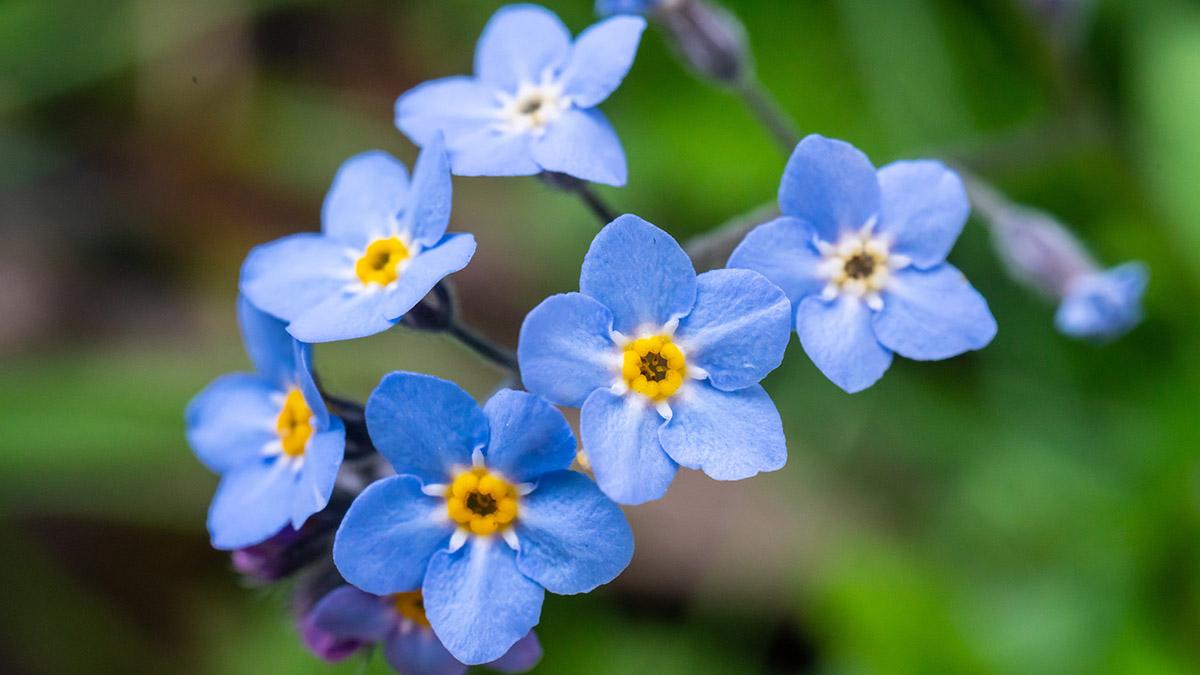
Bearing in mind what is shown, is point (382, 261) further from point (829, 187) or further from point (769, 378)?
point (769, 378)

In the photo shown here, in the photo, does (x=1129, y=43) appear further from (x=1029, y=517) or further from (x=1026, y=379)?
(x=1029, y=517)

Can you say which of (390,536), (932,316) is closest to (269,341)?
(390,536)

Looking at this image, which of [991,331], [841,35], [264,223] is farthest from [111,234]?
[991,331]

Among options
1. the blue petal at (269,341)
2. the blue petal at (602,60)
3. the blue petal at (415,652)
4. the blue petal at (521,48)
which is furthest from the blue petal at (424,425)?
the blue petal at (521,48)

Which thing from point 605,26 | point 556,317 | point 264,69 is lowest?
point 264,69

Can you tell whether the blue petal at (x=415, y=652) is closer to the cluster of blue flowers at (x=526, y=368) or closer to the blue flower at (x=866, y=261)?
the cluster of blue flowers at (x=526, y=368)

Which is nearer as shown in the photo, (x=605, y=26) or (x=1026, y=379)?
(x=605, y=26)
